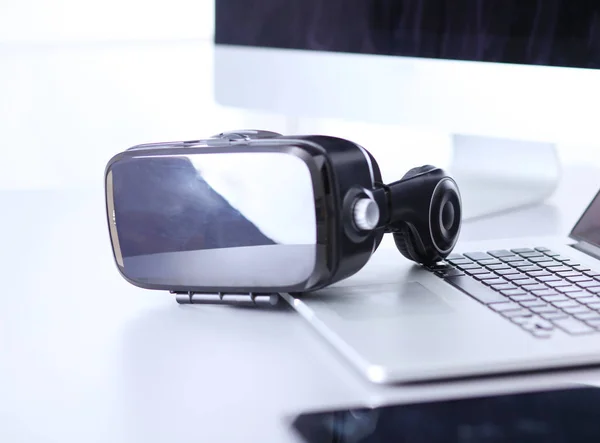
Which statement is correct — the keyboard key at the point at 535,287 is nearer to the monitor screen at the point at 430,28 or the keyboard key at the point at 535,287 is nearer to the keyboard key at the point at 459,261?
the keyboard key at the point at 459,261

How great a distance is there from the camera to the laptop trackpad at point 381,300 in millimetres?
398

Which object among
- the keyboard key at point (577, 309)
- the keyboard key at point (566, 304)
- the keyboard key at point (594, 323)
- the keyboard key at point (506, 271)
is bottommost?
the keyboard key at point (506, 271)

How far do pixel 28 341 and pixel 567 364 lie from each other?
0.27m

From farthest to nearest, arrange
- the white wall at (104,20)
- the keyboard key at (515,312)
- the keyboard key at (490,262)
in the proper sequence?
the white wall at (104,20), the keyboard key at (490,262), the keyboard key at (515,312)

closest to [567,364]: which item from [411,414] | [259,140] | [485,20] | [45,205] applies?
[411,414]

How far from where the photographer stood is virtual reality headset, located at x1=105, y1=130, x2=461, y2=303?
0.40 meters

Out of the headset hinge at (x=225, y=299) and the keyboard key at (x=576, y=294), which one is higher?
the keyboard key at (x=576, y=294)

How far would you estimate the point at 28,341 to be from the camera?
15.8 inches

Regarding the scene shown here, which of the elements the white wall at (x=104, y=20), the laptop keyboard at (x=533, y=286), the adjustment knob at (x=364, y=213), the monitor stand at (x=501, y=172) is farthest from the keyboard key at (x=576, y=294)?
the white wall at (x=104, y=20)

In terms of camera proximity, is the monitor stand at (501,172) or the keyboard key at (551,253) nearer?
the keyboard key at (551,253)

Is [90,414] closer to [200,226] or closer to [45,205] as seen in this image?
[200,226]

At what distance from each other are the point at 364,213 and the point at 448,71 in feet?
0.95

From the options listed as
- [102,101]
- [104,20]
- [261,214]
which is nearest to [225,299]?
[261,214]

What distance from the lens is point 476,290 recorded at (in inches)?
17.0
